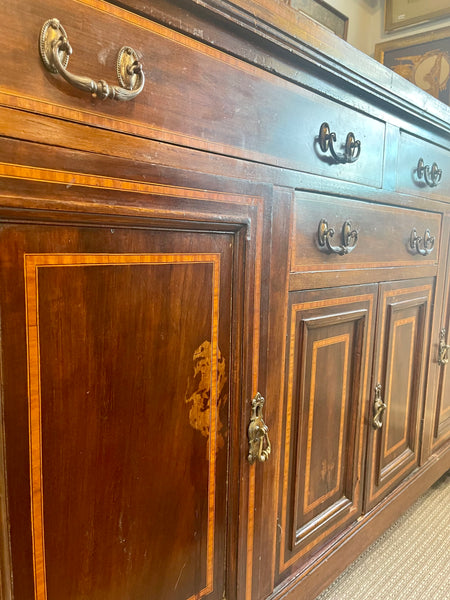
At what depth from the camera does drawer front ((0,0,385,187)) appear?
35 cm

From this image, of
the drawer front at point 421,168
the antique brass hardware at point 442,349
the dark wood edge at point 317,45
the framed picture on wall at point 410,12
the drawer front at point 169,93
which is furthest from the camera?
the framed picture on wall at point 410,12

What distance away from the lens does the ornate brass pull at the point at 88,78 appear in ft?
1.15

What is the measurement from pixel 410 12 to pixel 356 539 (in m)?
1.50

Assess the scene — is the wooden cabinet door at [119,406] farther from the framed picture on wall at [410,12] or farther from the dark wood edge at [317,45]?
the framed picture on wall at [410,12]

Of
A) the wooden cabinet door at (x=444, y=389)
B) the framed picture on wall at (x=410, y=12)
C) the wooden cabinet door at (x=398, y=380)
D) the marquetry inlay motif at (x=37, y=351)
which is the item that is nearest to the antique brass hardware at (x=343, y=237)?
the wooden cabinet door at (x=398, y=380)

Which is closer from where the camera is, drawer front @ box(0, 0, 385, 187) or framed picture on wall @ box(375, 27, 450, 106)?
drawer front @ box(0, 0, 385, 187)

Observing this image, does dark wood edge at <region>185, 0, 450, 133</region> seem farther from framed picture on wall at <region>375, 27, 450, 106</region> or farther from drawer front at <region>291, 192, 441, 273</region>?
framed picture on wall at <region>375, 27, 450, 106</region>

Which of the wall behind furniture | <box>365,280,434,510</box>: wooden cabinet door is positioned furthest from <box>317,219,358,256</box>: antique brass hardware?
the wall behind furniture

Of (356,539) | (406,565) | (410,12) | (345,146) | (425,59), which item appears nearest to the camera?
(345,146)

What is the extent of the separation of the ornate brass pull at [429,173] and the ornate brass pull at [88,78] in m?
0.68

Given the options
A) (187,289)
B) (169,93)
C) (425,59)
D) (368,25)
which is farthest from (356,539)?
(368,25)

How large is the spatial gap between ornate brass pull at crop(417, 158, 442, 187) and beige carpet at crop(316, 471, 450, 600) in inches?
33.6

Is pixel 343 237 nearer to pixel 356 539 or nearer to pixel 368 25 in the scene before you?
pixel 356 539

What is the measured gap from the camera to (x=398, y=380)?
94 cm
